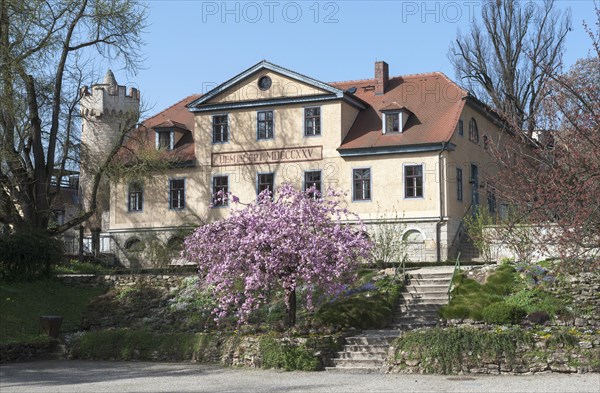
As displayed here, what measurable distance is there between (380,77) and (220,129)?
25.3 ft

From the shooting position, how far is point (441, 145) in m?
32.1

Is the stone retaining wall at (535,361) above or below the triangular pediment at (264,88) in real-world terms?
below

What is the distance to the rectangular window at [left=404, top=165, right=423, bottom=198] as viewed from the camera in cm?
3278

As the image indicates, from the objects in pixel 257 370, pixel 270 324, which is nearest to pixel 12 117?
pixel 270 324

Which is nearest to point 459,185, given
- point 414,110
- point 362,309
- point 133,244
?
point 414,110

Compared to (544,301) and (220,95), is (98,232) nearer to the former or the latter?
(220,95)

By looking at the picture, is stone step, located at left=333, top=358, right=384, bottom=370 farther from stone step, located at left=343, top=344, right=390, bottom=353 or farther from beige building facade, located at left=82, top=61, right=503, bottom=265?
beige building facade, located at left=82, top=61, right=503, bottom=265

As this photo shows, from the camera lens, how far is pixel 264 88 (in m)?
35.7

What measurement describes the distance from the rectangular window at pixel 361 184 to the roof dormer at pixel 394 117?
6.51 ft

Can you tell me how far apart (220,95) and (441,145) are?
35.0 feet

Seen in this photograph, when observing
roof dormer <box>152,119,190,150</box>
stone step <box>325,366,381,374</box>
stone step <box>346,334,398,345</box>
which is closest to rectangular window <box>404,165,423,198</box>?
roof dormer <box>152,119,190,150</box>

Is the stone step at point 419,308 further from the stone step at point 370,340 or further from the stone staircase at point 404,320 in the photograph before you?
the stone step at point 370,340

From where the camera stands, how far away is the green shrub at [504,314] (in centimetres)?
1941

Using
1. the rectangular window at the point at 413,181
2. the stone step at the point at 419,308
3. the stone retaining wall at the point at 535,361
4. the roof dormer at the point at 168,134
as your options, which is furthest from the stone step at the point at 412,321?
the roof dormer at the point at 168,134
